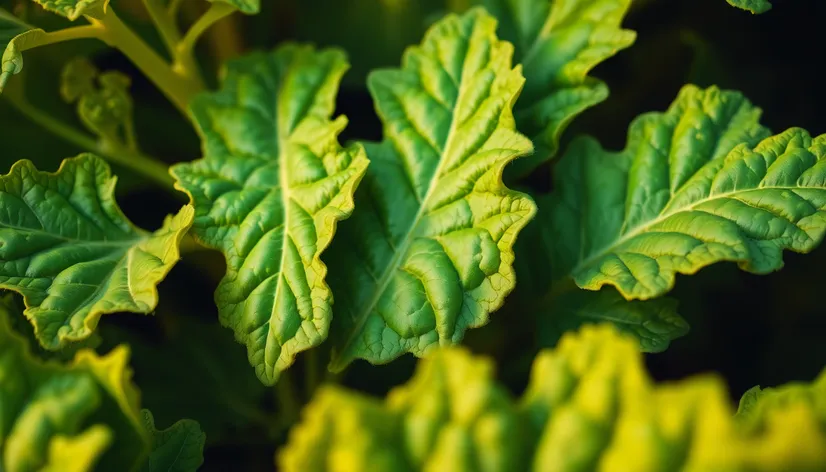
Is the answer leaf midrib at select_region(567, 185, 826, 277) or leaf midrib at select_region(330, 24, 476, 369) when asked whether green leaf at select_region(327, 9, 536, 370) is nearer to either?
leaf midrib at select_region(330, 24, 476, 369)

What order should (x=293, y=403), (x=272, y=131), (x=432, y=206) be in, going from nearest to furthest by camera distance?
1. (x=432, y=206)
2. (x=272, y=131)
3. (x=293, y=403)

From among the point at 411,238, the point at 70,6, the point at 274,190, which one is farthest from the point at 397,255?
the point at 70,6

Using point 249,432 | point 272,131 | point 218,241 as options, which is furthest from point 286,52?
point 249,432

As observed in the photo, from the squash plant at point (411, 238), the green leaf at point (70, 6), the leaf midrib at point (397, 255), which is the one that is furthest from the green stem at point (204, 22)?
the leaf midrib at point (397, 255)

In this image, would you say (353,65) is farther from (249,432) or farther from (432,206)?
(249,432)

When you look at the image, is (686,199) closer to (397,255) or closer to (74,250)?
(397,255)

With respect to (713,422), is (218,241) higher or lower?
lower

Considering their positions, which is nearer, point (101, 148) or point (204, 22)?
point (204, 22)
